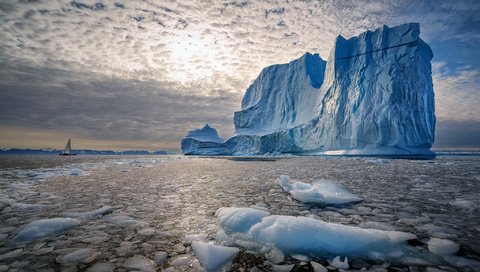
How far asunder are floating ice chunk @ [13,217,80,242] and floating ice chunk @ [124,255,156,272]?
1231mm

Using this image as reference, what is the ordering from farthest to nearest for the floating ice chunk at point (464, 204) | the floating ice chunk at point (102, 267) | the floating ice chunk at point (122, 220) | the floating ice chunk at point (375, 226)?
1. the floating ice chunk at point (464, 204)
2. the floating ice chunk at point (122, 220)
3. the floating ice chunk at point (375, 226)
4. the floating ice chunk at point (102, 267)

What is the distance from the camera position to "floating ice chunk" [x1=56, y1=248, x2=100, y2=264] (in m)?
1.68

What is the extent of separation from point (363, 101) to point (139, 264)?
3168 cm

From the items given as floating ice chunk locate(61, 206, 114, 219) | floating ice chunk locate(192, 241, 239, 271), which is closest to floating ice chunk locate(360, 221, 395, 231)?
floating ice chunk locate(192, 241, 239, 271)

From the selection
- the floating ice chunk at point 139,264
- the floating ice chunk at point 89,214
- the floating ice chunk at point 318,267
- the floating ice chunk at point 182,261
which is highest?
the floating ice chunk at point 89,214

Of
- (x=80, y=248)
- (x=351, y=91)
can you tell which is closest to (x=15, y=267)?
(x=80, y=248)

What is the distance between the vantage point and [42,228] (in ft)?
7.59

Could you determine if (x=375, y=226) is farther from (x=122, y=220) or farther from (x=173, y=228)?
(x=122, y=220)

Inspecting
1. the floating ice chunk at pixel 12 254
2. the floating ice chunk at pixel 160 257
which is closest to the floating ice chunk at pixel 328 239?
the floating ice chunk at pixel 160 257

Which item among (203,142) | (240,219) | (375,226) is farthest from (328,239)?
(203,142)

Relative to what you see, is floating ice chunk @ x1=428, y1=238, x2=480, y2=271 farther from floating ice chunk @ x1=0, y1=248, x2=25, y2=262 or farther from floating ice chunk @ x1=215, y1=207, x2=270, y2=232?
floating ice chunk @ x1=0, y1=248, x2=25, y2=262

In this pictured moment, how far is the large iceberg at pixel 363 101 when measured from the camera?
2583cm

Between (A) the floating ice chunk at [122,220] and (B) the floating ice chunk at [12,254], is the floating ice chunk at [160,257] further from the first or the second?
(B) the floating ice chunk at [12,254]

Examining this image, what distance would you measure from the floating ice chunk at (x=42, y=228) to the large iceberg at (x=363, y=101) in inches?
1193
